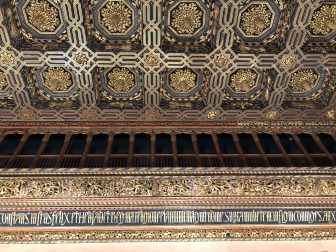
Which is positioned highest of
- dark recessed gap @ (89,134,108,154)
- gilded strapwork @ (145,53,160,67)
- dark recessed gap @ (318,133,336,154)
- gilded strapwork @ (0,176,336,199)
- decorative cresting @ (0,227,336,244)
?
gilded strapwork @ (145,53,160,67)

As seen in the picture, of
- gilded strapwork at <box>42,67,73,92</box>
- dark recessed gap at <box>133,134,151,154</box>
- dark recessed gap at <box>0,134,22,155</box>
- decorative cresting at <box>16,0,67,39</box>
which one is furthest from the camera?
gilded strapwork at <box>42,67,73,92</box>

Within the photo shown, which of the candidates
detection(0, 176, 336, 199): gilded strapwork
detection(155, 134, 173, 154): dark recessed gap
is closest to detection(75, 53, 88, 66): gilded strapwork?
detection(155, 134, 173, 154): dark recessed gap

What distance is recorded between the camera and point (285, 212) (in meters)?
5.79

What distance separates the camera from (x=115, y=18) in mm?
6867

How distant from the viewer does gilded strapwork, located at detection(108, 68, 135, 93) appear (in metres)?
7.41

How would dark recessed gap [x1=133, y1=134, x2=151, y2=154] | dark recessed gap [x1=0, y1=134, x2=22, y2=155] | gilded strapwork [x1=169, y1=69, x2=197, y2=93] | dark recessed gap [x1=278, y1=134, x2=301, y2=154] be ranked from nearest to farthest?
1. dark recessed gap [x1=0, y1=134, x2=22, y2=155]
2. dark recessed gap [x1=133, y1=134, x2=151, y2=154]
3. dark recessed gap [x1=278, y1=134, x2=301, y2=154]
4. gilded strapwork [x1=169, y1=69, x2=197, y2=93]

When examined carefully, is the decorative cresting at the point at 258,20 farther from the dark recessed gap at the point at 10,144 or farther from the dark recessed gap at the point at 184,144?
the dark recessed gap at the point at 10,144

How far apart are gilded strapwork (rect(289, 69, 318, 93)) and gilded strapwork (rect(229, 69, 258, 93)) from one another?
644mm

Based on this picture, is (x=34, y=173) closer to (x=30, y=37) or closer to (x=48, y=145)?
(x=48, y=145)

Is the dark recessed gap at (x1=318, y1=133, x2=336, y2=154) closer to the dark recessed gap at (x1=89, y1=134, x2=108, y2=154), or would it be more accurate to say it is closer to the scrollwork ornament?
the dark recessed gap at (x1=89, y1=134, x2=108, y2=154)

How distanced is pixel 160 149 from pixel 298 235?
255 cm

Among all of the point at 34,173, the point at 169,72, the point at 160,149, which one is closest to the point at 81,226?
the point at 34,173

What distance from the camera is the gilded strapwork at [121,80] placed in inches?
292

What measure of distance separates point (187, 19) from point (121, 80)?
1.50 meters
